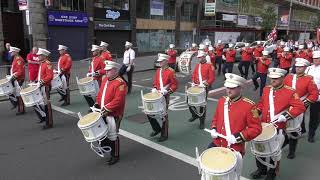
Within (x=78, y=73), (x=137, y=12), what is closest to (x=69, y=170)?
(x=78, y=73)

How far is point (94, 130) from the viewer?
637 cm

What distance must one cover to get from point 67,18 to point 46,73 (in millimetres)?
16208

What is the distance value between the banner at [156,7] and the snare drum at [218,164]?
2875 centimetres

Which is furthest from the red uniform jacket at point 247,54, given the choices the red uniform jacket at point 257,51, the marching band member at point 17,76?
the marching band member at point 17,76

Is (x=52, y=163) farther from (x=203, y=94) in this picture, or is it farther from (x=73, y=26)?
(x=73, y=26)

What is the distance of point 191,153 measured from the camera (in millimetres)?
7645

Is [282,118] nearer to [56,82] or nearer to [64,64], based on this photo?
[56,82]

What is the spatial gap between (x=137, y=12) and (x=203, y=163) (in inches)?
1086

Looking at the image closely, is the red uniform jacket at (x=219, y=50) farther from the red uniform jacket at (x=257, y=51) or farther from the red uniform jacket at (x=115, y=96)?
the red uniform jacket at (x=115, y=96)

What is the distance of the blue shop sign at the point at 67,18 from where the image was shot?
2374 cm

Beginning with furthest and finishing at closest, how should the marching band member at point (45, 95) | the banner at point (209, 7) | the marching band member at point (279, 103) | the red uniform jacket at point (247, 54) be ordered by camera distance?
1. the banner at point (209, 7)
2. the red uniform jacket at point (247, 54)
3. the marching band member at point (45, 95)
4. the marching band member at point (279, 103)

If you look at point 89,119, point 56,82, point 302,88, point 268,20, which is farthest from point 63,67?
point 268,20

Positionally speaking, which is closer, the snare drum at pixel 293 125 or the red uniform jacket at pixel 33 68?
the snare drum at pixel 293 125

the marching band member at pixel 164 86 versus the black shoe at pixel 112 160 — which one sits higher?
the marching band member at pixel 164 86
